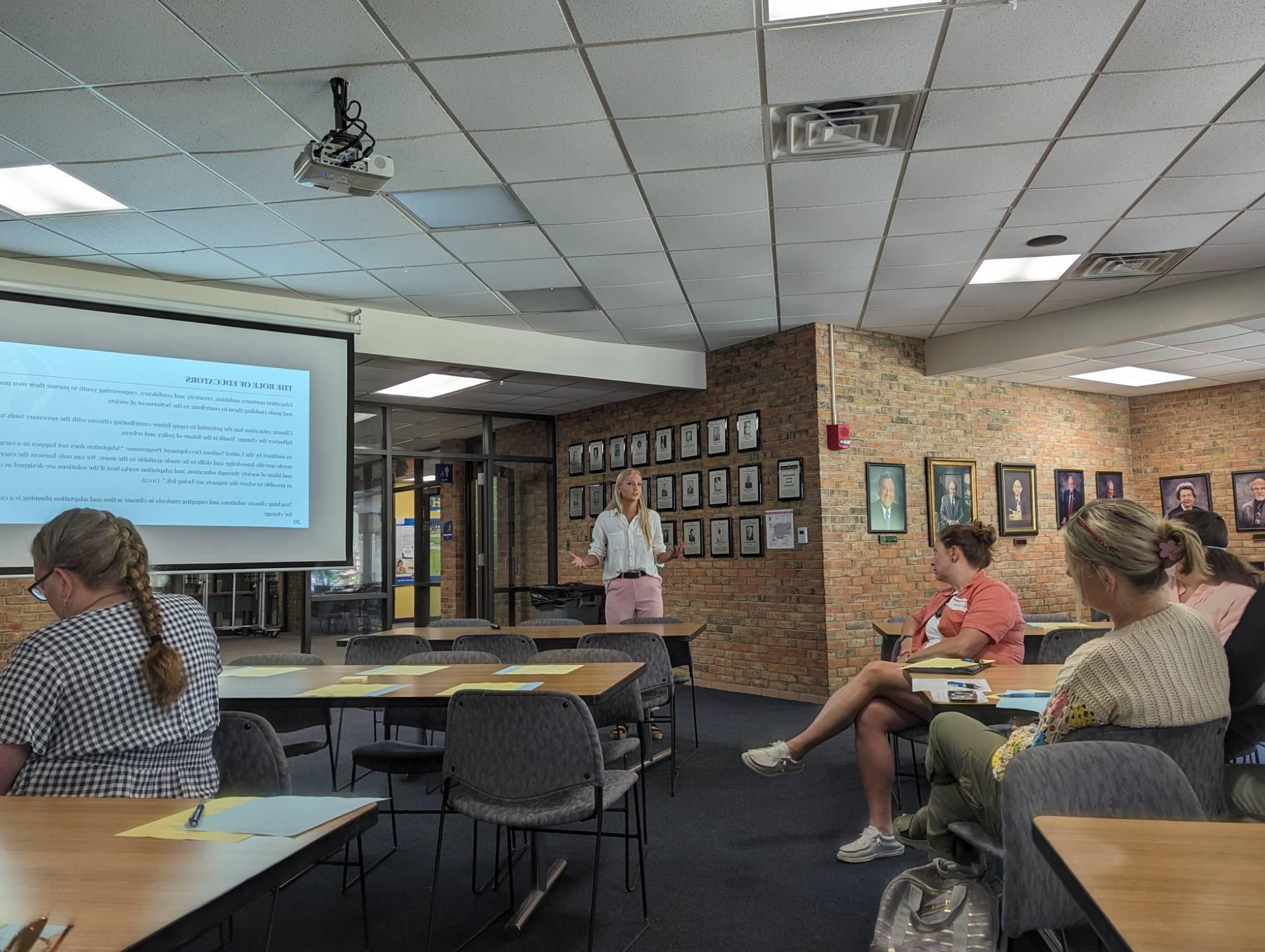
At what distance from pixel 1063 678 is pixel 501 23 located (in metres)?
2.79

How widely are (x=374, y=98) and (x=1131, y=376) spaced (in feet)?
26.3

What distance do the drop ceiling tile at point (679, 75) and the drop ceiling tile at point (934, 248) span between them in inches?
81.0

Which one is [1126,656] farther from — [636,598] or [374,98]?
[636,598]

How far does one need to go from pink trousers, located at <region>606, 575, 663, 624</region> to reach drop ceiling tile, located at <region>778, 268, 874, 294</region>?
2.30 meters

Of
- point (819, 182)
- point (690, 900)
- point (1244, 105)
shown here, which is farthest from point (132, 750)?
point (1244, 105)

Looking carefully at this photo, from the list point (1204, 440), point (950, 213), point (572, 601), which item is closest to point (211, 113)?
point (950, 213)

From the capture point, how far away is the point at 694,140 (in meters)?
3.95

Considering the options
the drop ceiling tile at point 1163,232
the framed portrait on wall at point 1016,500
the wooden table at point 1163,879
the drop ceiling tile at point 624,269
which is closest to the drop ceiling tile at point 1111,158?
the drop ceiling tile at point 1163,232

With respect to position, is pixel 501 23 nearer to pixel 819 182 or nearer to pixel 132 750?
pixel 819 182

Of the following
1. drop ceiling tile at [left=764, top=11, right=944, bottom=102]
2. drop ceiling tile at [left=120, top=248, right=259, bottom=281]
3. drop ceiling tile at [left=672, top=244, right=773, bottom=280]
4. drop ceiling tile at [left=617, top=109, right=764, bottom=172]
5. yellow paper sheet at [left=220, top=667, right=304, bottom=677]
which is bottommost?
yellow paper sheet at [left=220, top=667, right=304, bottom=677]

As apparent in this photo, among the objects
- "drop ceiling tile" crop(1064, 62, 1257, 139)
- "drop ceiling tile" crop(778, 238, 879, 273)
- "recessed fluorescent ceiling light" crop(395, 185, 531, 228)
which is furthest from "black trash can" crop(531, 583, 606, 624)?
"drop ceiling tile" crop(1064, 62, 1257, 139)

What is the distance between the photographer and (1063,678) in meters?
2.04

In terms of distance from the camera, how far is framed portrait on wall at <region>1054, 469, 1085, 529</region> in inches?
354

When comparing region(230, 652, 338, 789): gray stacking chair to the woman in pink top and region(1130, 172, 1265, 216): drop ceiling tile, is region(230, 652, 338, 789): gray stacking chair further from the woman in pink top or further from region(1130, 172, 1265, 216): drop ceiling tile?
region(1130, 172, 1265, 216): drop ceiling tile
